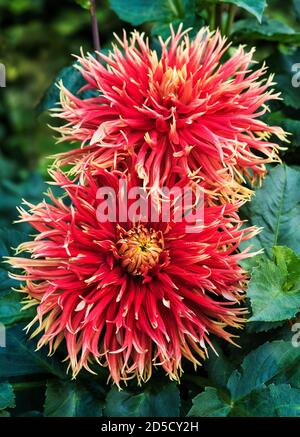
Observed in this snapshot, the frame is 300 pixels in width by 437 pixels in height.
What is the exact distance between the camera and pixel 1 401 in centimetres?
87

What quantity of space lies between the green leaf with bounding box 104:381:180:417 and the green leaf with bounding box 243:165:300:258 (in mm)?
225

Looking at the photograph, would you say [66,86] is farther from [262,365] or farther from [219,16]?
[262,365]

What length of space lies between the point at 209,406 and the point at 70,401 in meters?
0.18

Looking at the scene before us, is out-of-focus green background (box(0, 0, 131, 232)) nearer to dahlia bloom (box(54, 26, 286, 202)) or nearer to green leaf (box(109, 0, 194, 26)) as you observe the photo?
green leaf (box(109, 0, 194, 26))

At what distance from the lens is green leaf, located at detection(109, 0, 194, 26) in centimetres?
115

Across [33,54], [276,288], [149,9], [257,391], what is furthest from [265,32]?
[33,54]

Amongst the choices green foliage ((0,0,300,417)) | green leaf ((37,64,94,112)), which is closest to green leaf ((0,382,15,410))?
green foliage ((0,0,300,417))

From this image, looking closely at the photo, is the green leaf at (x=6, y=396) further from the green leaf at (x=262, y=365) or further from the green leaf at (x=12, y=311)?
the green leaf at (x=262, y=365)

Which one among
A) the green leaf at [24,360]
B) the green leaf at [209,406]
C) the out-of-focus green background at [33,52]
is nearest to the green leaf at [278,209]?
the green leaf at [209,406]

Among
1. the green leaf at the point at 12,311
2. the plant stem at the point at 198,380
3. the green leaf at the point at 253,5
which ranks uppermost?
the green leaf at the point at 253,5

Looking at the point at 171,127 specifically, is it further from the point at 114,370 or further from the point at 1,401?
the point at 1,401

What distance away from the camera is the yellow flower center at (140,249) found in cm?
82

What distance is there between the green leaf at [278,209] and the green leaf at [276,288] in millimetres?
65
